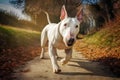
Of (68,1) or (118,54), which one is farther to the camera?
(68,1)

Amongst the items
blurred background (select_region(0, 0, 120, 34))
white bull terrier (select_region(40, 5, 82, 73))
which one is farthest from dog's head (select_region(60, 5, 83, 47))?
blurred background (select_region(0, 0, 120, 34))

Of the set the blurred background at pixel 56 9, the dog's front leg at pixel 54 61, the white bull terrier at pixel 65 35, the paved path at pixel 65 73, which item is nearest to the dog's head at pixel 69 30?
the white bull terrier at pixel 65 35

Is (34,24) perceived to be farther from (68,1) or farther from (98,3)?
(98,3)

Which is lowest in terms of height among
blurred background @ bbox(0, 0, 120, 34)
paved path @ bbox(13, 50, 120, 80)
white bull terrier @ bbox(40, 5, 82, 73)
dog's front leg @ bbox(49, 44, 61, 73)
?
paved path @ bbox(13, 50, 120, 80)

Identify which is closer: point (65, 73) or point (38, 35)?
point (65, 73)

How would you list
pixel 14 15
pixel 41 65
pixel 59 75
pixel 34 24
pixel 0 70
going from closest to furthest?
1. pixel 59 75
2. pixel 0 70
3. pixel 41 65
4. pixel 14 15
5. pixel 34 24

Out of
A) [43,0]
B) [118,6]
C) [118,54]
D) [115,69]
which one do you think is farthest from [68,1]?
[115,69]

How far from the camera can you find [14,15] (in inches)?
754

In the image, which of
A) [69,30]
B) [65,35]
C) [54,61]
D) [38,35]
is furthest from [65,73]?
[38,35]

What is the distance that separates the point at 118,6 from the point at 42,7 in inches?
405

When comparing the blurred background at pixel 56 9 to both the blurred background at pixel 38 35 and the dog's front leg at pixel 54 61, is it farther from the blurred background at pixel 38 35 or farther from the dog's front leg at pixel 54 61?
the dog's front leg at pixel 54 61

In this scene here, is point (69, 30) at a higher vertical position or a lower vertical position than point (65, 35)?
higher

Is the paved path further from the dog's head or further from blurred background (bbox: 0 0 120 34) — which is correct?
blurred background (bbox: 0 0 120 34)

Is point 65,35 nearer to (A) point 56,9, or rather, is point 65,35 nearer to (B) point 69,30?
(B) point 69,30
